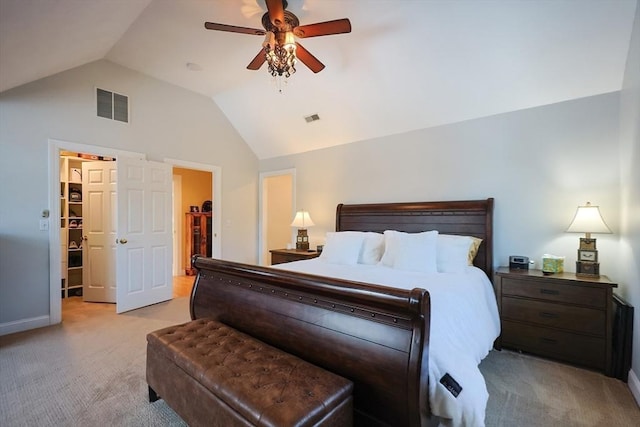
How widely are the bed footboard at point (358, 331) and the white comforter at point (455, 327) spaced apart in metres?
0.11

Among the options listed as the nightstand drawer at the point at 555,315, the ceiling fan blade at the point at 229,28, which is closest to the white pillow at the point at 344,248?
the nightstand drawer at the point at 555,315

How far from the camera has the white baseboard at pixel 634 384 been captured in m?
2.07

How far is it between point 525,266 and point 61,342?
4769mm

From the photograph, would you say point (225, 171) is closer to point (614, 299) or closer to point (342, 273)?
point (342, 273)

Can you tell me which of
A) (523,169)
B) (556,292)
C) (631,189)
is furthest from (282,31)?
(556,292)

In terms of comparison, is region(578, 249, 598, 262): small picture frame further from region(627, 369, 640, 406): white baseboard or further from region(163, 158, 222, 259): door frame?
region(163, 158, 222, 259): door frame

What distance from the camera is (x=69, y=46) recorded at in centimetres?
288

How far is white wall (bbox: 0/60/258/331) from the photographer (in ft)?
10.6

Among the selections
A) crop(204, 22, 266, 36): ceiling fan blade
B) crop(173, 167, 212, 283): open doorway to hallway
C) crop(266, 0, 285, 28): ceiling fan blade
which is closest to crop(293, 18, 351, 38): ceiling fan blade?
crop(266, 0, 285, 28): ceiling fan blade

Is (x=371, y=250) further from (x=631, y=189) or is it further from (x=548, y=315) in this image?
(x=631, y=189)

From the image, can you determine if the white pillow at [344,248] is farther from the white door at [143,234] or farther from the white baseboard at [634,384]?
the white door at [143,234]

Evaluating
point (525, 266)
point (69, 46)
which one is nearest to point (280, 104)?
point (69, 46)

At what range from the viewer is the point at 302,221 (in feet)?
15.5

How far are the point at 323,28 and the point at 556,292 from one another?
118 inches
